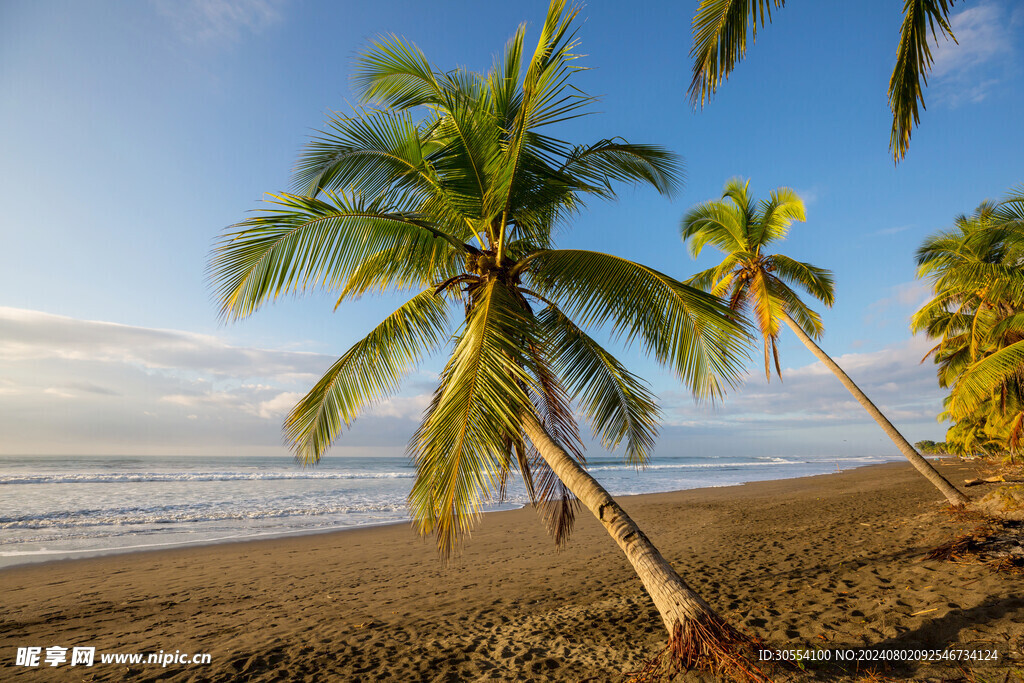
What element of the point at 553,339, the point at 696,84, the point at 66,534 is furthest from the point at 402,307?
the point at 66,534

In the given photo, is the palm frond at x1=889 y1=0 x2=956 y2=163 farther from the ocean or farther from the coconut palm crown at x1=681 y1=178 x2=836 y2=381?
the coconut palm crown at x1=681 y1=178 x2=836 y2=381

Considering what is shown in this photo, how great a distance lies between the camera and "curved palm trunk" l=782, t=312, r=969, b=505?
348 inches

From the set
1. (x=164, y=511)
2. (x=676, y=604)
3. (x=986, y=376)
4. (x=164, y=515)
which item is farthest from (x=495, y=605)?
(x=164, y=511)

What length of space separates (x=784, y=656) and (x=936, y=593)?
281 centimetres

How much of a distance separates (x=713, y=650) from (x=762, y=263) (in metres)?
10.8

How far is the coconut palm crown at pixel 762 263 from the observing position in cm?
1141

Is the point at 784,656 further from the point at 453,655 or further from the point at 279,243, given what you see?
the point at 279,243

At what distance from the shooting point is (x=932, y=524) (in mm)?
8016

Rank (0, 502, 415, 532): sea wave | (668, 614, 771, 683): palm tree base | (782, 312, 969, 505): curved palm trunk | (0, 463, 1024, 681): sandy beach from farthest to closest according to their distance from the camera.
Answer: (0, 502, 415, 532): sea wave, (782, 312, 969, 505): curved palm trunk, (0, 463, 1024, 681): sandy beach, (668, 614, 771, 683): palm tree base

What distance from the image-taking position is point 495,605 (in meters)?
5.68

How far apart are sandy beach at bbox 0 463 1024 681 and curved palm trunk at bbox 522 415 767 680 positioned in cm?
74

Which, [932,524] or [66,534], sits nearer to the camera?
[932,524]

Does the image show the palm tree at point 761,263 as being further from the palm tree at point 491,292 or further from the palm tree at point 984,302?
the palm tree at point 491,292

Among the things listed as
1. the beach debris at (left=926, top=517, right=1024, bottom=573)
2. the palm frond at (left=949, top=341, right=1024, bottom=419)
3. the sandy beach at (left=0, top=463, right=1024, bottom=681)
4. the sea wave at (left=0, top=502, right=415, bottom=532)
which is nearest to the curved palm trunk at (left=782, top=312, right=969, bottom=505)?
the sandy beach at (left=0, top=463, right=1024, bottom=681)
